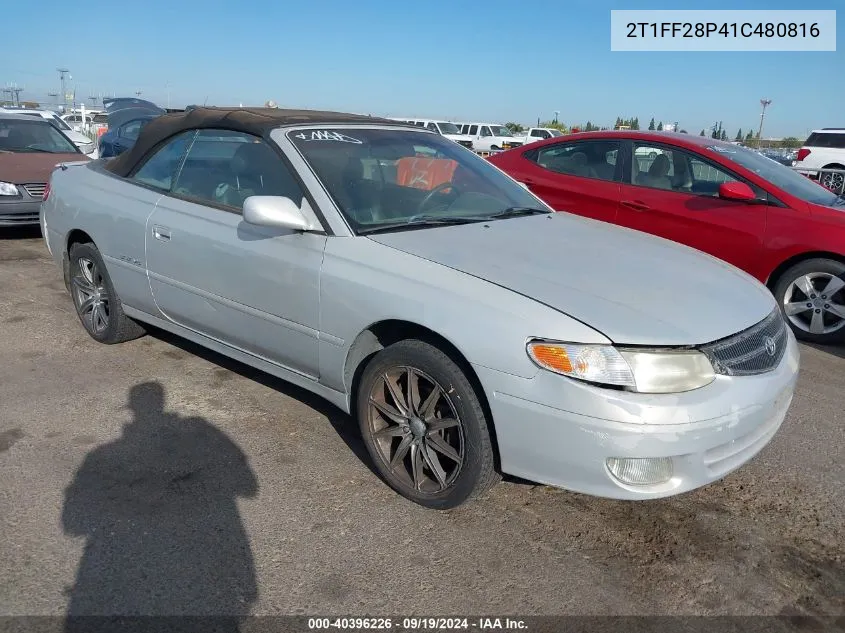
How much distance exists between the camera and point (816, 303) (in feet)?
17.8

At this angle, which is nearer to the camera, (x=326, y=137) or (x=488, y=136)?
(x=326, y=137)

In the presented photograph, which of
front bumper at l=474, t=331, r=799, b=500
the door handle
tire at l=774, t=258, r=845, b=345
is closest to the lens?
front bumper at l=474, t=331, r=799, b=500

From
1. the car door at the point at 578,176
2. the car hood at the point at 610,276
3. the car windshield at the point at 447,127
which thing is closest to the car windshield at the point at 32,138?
the car door at the point at 578,176

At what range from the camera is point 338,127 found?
3.83m

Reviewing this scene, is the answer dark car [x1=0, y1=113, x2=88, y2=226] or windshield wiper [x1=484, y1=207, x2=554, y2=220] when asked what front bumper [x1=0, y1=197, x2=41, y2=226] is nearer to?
dark car [x1=0, y1=113, x2=88, y2=226]

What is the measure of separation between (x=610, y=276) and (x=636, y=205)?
343cm

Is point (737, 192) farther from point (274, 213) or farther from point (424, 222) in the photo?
point (274, 213)

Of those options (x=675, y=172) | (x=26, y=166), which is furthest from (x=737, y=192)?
(x=26, y=166)

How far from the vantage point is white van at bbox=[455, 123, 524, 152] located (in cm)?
3222

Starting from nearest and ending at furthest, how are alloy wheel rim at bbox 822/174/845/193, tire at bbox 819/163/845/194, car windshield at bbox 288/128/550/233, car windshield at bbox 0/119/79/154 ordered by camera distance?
1. car windshield at bbox 288/128/550/233
2. car windshield at bbox 0/119/79/154
3. tire at bbox 819/163/845/194
4. alloy wheel rim at bbox 822/174/845/193

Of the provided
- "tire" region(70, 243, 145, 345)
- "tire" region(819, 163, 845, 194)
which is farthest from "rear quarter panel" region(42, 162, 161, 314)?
"tire" region(819, 163, 845, 194)

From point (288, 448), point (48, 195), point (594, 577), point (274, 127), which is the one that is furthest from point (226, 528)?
point (48, 195)

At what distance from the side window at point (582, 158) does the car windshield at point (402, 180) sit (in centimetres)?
244

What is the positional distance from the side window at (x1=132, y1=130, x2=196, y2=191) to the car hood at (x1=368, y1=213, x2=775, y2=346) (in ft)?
5.46
